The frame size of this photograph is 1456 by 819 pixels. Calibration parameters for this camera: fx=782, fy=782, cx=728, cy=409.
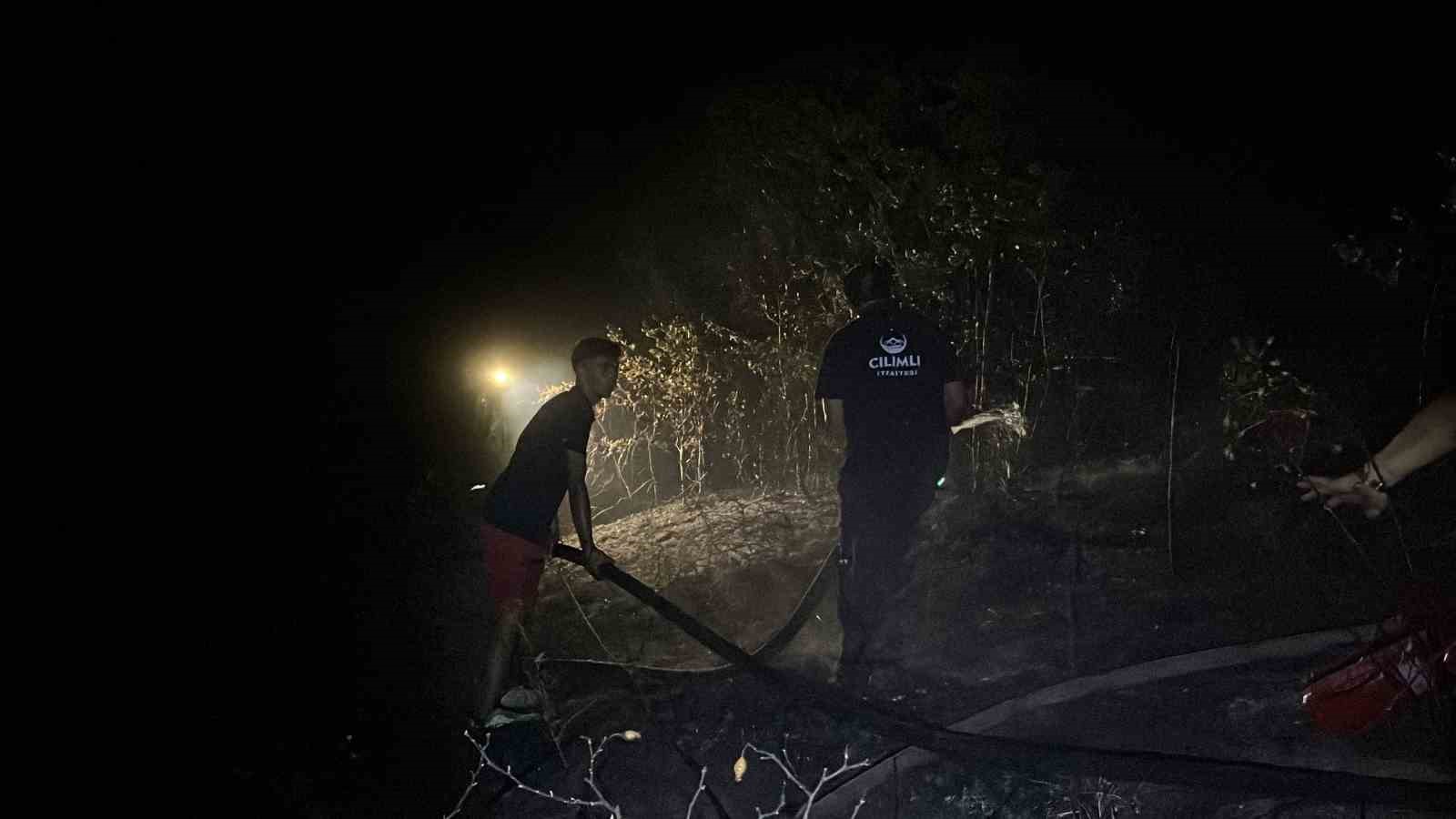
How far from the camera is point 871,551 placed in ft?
14.0

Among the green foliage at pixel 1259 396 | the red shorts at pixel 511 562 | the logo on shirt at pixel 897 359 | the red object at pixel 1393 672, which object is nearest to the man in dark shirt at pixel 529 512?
the red shorts at pixel 511 562

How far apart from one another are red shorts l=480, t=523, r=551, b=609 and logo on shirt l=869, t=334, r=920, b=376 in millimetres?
2042

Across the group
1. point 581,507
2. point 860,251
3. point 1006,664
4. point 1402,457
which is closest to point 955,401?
point 1006,664

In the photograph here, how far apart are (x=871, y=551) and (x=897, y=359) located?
105 cm

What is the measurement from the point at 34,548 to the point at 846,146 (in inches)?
248

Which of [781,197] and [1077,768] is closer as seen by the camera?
[1077,768]

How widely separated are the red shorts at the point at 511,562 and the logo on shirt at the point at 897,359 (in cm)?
204

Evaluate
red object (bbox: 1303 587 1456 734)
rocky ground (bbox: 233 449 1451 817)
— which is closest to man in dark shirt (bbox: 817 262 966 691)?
rocky ground (bbox: 233 449 1451 817)

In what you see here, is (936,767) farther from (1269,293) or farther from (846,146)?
(846,146)

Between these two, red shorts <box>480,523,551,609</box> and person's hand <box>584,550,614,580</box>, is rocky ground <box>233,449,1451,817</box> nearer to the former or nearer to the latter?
red shorts <box>480,523,551,609</box>

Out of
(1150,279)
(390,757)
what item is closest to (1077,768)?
(390,757)

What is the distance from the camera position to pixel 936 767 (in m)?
3.13

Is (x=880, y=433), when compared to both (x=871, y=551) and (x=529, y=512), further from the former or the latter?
(x=529, y=512)

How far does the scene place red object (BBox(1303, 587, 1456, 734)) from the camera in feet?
8.04
